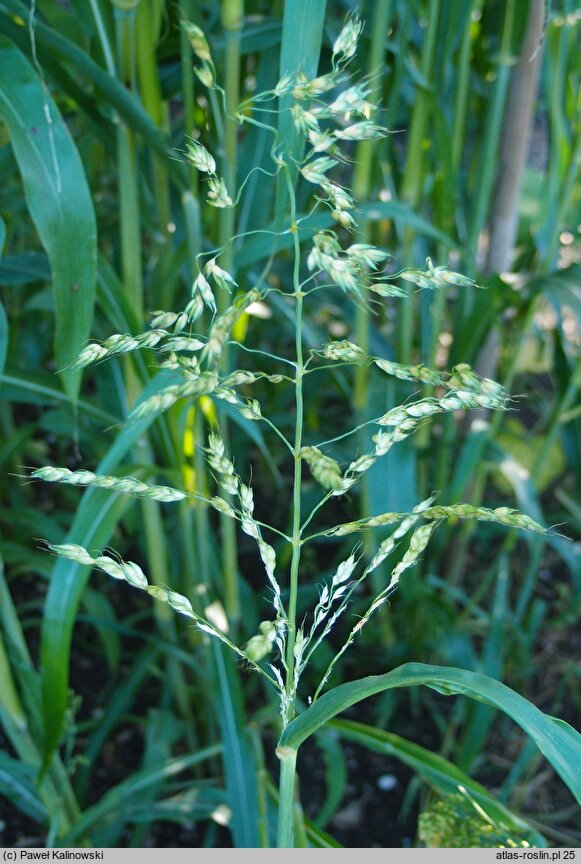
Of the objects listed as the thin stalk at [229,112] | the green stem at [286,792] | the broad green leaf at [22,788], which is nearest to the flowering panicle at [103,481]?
the green stem at [286,792]

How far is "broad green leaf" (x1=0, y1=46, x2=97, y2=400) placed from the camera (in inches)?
25.0

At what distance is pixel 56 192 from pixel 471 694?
481 mm

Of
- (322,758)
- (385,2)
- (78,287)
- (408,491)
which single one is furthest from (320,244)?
(322,758)

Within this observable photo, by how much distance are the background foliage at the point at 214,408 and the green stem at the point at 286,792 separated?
194mm

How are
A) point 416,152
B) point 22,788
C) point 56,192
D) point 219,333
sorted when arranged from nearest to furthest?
point 219,333
point 56,192
point 22,788
point 416,152

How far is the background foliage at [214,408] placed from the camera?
Result: 0.72 metres

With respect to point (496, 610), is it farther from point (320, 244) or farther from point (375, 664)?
point (320, 244)

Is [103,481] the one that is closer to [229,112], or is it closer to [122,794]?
[229,112]

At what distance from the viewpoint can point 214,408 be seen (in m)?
0.83

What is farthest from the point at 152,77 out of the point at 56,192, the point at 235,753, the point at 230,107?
the point at 235,753

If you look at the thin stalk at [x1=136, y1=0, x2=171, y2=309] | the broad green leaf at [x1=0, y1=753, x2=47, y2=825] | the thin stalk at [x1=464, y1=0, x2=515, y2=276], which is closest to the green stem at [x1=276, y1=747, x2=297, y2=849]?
the broad green leaf at [x1=0, y1=753, x2=47, y2=825]

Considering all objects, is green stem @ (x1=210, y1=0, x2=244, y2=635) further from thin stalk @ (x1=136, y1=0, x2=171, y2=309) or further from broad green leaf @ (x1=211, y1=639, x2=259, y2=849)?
broad green leaf @ (x1=211, y1=639, x2=259, y2=849)

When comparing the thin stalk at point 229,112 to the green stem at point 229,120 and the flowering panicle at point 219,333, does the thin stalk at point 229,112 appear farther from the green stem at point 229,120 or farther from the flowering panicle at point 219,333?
the flowering panicle at point 219,333

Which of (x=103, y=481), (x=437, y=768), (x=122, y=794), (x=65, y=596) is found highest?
(x=103, y=481)
